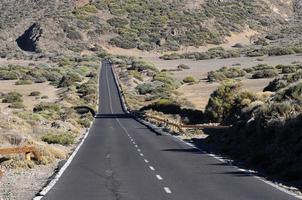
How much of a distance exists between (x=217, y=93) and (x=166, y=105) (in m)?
17.1

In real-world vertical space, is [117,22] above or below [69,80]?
above

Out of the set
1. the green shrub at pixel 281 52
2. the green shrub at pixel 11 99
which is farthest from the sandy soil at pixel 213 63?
the green shrub at pixel 11 99

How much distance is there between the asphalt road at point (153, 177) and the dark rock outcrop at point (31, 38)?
6059 inches

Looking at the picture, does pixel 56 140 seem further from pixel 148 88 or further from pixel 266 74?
pixel 148 88

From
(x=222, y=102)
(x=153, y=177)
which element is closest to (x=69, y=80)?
(x=222, y=102)

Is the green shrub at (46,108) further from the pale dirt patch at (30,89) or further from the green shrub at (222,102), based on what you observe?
the green shrub at (222,102)

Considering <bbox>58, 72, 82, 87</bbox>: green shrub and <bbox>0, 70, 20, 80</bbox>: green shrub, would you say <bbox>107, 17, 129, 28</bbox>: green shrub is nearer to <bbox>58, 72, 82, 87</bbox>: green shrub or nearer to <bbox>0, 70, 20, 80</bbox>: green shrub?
<bbox>0, 70, 20, 80</bbox>: green shrub

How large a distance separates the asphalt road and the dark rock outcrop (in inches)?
6059

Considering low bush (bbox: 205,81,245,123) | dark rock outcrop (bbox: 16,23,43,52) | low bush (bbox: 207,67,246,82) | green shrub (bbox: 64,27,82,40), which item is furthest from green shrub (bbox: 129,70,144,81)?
low bush (bbox: 205,81,245,123)

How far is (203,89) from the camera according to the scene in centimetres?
8406

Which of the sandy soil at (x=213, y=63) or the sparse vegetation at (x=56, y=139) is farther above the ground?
the sandy soil at (x=213, y=63)

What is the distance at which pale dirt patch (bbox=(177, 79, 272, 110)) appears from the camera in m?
70.7

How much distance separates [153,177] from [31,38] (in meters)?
170

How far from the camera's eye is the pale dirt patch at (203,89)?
70725mm
